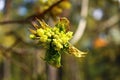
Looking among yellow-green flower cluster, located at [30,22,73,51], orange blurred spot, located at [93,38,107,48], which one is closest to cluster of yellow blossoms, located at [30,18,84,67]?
yellow-green flower cluster, located at [30,22,73,51]

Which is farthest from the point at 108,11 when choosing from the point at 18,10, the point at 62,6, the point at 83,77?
the point at 62,6

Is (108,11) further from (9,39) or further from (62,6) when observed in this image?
(62,6)

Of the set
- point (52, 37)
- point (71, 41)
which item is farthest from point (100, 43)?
point (52, 37)

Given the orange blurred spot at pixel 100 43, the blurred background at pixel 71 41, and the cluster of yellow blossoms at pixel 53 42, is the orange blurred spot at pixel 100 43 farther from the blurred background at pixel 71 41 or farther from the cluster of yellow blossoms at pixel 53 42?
the cluster of yellow blossoms at pixel 53 42

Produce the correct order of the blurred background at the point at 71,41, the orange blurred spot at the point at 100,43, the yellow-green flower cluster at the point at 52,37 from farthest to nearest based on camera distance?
the orange blurred spot at the point at 100,43 → the blurred background at the point at 71,41 → the yellow-green flower cluster at the point at 52,37

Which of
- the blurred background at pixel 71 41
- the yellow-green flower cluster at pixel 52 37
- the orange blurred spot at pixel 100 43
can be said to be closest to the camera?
the yellow-green flower cluster at pixel 52 37

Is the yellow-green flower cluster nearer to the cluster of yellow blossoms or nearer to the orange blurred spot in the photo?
the cluster of yellow blossoms

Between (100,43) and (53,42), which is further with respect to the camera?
(100,43)

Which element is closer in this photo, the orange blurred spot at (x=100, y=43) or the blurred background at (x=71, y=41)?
the blurred background at (x=71, y=41)

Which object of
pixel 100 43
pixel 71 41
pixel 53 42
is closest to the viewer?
pixel 53 42

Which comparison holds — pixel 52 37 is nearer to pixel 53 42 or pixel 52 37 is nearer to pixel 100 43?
pixel 53 42

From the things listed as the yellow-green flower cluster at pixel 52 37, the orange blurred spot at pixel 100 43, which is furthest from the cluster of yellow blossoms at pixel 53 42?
the orange blurred spot at pixel 100 43
